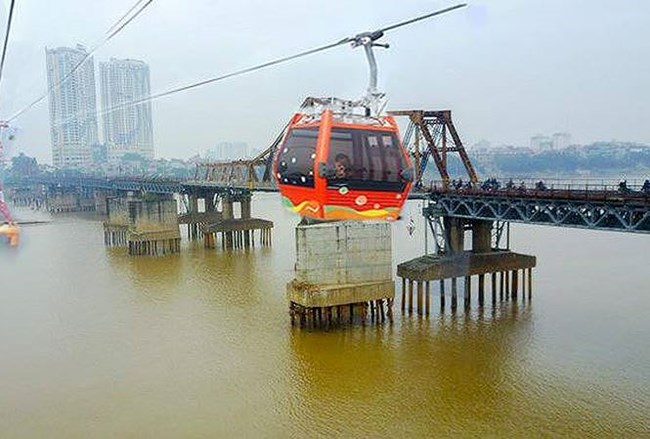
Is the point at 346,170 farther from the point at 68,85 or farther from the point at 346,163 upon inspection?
the point at 68,85

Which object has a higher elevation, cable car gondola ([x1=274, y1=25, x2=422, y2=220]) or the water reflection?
cable car gondola ([x1=274, y1=25, x2=422, y2=220])

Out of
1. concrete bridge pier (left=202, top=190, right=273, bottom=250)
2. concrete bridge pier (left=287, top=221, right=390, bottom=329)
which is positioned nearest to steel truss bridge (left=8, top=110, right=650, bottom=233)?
concrete bridge pier (left=287, top=221, right=390, bottom=329)

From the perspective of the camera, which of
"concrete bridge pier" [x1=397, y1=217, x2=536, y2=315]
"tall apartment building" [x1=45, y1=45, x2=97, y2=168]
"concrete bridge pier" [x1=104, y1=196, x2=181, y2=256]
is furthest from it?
"tall apartment building" [x1=45, y1=45, x2=97, y2=168]

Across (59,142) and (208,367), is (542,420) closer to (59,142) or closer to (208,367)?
(208,367)

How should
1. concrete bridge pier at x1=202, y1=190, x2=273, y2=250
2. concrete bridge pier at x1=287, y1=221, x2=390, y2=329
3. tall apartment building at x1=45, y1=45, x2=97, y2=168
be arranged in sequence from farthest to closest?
tall apartment building at x1=45, y1=45, x2=97, y2=168 < concrete bridge pier at x1=202, y1=190, x2=273, y2=250 < concrete bridge pier at x1=287, y1=221, x2=390, y2=329

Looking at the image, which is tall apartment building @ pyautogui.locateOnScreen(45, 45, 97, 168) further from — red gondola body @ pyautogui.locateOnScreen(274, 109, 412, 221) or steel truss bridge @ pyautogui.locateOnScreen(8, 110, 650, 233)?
red gondola body @ pyautogui.locateOnScreen(274, 109, 412, 221)

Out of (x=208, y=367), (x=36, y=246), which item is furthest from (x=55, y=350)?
(x=36, y=246)
